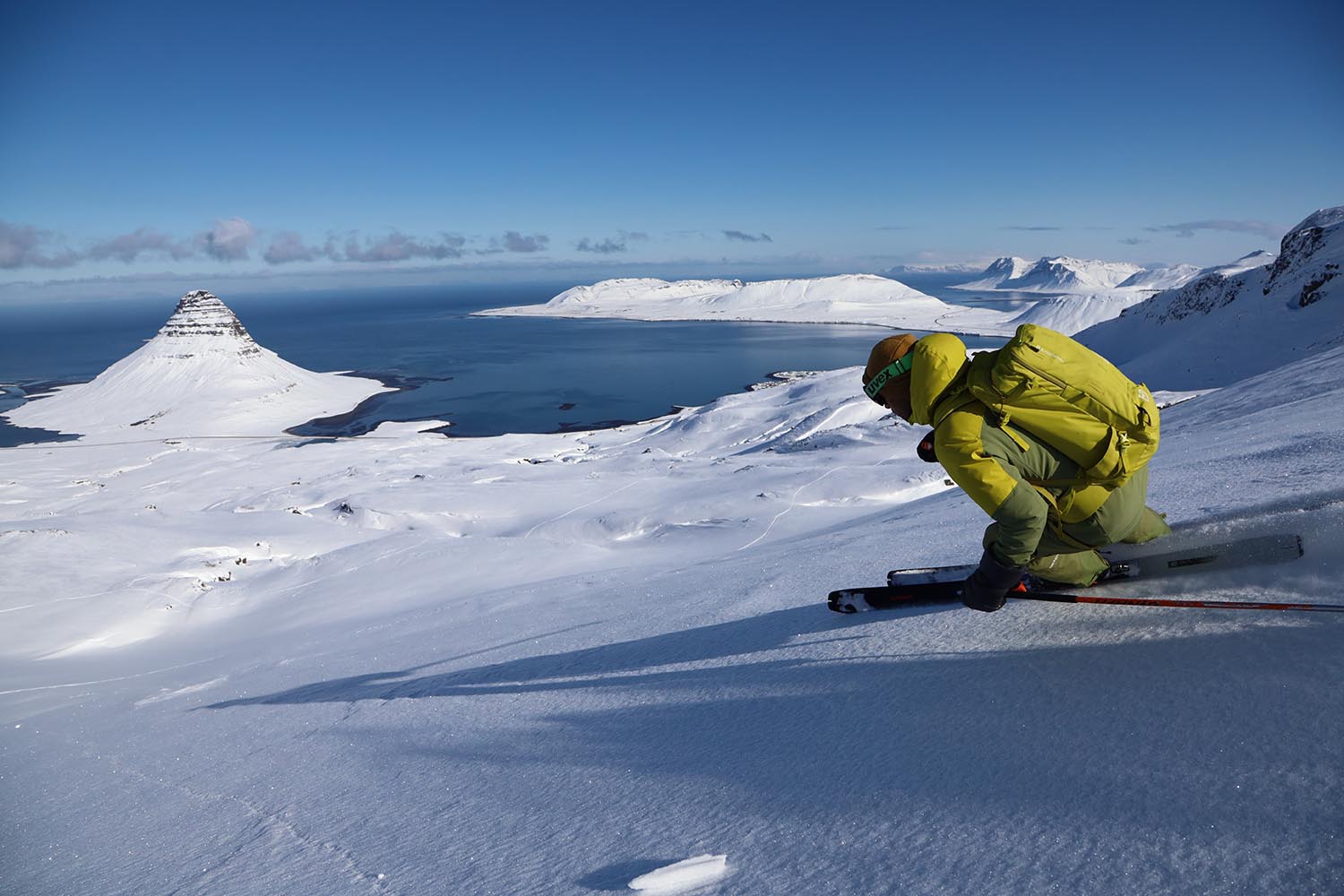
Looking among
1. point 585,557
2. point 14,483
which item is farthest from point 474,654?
point 14,483

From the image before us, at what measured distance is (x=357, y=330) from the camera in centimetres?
13938

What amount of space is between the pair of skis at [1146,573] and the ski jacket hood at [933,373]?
91 cm

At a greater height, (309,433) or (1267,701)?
(1267,701)

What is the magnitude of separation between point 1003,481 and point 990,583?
0.45 meters

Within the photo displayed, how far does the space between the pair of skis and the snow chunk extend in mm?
1611

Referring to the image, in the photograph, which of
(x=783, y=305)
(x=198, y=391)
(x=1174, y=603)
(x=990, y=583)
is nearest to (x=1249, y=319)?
(x=1174, y=603)

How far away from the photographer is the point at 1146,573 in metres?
2.53

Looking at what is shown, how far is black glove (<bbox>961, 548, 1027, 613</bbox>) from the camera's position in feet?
7.61

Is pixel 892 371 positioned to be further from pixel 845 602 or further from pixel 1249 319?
pixel 1249 319

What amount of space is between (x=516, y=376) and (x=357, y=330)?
280 feet

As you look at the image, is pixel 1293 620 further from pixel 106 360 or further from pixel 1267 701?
pixel 106 360

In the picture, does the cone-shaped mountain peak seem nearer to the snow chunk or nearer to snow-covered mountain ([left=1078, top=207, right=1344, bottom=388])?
snow-covered mountain ([left=1078, top=207, right=1344, bottom=388])

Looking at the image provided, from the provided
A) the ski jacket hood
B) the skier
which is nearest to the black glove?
the skier

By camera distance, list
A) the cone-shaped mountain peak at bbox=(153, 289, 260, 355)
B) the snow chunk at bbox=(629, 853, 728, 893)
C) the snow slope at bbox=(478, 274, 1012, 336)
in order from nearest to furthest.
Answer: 1. the snow chunk at bbox=(629, 853, 728, 893)
2. the cone-shaped mountain peak at bbox=(153, 289, 260, 355)
3. the snow slope at bbox=(478, 274, 1012, 336)
